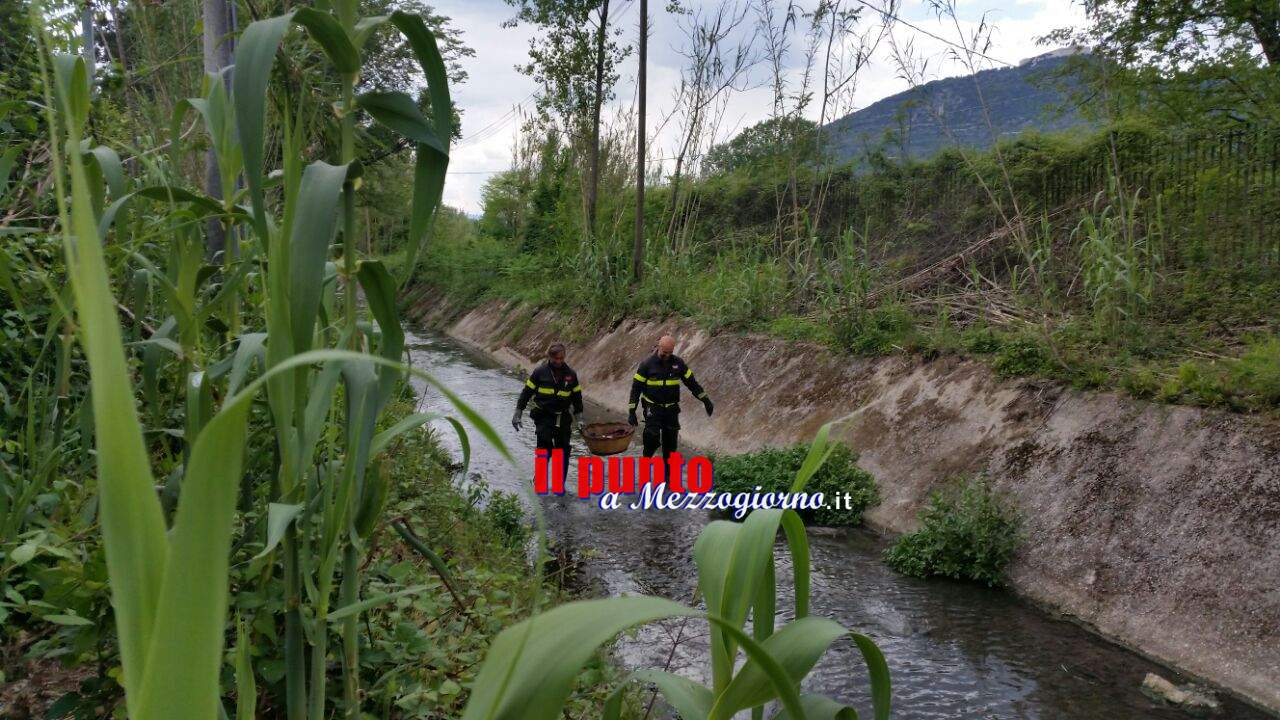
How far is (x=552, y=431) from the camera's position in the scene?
9188 millimetres

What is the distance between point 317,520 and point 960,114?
9036mm

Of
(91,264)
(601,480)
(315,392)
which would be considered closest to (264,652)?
(315,392)

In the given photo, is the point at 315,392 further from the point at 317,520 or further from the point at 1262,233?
the point at 1262,233

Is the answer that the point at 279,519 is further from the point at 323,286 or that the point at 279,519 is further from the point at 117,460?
the point at 117,460

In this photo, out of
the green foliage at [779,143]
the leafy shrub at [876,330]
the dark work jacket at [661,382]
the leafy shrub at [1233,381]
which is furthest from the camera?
the green foliage at [779,143]

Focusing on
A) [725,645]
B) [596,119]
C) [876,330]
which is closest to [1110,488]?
[876,330]

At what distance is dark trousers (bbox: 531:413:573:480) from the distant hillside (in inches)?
194

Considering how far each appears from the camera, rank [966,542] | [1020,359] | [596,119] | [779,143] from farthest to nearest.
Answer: [596,119], [779,143], [1020,359], [966,542]

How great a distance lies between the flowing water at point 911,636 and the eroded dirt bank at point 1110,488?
304mm

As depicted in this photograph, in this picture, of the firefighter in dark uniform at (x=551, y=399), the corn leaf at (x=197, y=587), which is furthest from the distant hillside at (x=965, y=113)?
the corn leaf at (x=197, y=587)

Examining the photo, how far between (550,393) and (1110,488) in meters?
5.41

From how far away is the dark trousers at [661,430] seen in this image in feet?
30.9

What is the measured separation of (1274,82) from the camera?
336 inches

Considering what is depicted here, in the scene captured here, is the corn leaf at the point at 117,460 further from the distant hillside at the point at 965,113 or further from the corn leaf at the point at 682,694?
the distant hillside at the point at 965,113
